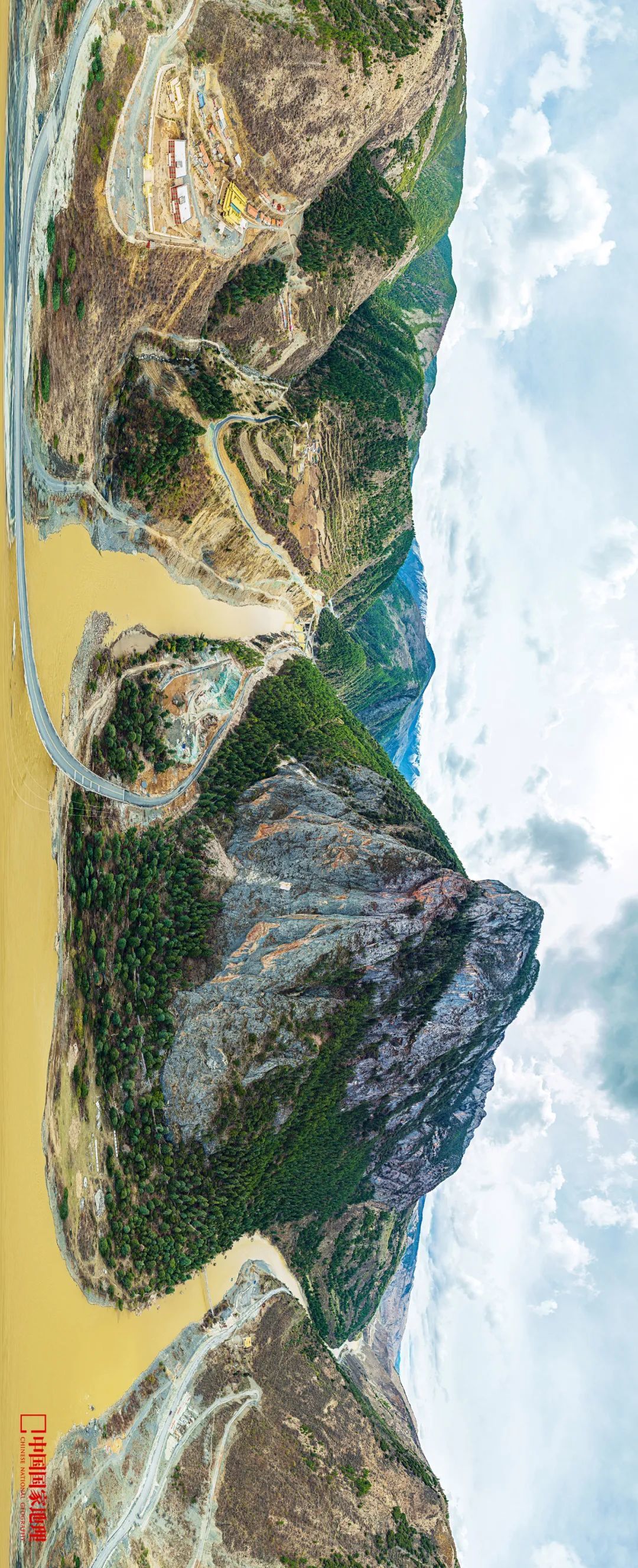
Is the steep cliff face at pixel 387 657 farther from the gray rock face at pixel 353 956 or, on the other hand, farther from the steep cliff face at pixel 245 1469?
the steep cliff face at pixel 245 1469

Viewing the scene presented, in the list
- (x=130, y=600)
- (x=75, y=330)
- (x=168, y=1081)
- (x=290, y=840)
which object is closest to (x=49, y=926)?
(x=168, y=1081)

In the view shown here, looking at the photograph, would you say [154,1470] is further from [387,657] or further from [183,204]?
[387,657]

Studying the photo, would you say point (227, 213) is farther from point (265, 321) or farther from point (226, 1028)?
point (226, 1028)

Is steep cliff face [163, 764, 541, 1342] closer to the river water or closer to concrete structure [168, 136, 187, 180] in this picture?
the river water

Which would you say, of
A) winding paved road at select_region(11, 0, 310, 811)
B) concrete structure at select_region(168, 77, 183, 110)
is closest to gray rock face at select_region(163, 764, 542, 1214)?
winding paved road at select_region(11, 0, 310, 811)

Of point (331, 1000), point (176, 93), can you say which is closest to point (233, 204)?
point (176, 93)
